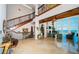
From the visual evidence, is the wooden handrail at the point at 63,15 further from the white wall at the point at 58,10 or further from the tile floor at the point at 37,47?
the tile floor at the point at 37,47

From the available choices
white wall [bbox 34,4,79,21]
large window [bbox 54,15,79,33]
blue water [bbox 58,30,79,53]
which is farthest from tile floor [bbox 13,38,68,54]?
white wall [bbox 34,4,79,21]

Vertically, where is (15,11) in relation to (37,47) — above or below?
above

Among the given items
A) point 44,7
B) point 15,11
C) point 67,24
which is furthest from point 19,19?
point 67,24

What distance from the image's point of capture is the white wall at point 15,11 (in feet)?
9.00

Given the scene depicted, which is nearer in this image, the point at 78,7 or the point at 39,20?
the point at 78,7

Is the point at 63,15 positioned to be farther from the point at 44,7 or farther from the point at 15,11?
the point at 15,11

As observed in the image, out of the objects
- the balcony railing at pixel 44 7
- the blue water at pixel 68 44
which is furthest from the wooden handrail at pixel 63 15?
the blue water at pixel 68 44

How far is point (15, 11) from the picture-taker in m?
2.80

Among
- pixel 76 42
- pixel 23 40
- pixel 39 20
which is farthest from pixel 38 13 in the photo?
pixel 76 42
